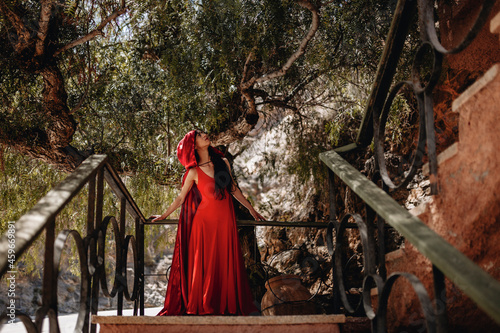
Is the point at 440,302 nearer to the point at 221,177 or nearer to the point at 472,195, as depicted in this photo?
the point at 472,195

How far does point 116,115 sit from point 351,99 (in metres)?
3.25

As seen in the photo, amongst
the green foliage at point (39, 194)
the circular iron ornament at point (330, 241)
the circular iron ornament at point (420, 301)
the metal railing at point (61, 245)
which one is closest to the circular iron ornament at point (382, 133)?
the circular iron ornament at point (420, 301)

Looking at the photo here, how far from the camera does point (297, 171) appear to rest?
5777mm

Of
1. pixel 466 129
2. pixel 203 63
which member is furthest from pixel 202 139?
pixel 466 129

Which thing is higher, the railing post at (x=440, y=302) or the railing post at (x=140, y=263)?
the railing post at (x=140, y=263)

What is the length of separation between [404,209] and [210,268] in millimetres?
2027

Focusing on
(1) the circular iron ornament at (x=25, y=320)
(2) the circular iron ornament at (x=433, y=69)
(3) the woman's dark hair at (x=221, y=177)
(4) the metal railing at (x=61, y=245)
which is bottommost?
(1) the circular iron ornament at (x=25, y=320)

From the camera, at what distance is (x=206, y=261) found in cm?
326

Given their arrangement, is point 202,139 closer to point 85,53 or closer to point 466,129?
point 466,129

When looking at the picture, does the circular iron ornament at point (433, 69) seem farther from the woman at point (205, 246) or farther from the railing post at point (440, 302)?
the woman at point (205, 246)

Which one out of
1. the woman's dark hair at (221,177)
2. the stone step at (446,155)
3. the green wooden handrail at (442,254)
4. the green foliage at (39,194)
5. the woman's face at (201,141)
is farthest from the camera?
the green foliage at (39,194)

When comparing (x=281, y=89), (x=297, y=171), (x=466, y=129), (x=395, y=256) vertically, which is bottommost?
(x=395, y=256)

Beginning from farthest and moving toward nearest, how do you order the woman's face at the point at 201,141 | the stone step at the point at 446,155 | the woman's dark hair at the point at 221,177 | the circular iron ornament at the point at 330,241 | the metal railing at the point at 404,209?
1. the woman's face at the point at 201,141
2. the woman's dark hair at the point at 221,177
3. the circular iron ornament at the point at 330,241
4. the stone step at the point at 446,155
5. the metal railing at the point at 404,209

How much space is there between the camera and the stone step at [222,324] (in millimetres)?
2080
